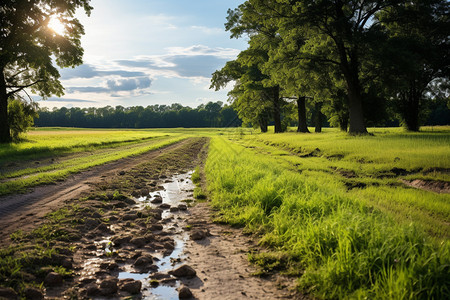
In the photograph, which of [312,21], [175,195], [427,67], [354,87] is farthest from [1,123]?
Answer: [427,67]

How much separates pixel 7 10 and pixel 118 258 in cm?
2549

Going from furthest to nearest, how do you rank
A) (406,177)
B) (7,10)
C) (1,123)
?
(1,123)
(7,10)
(406,177)

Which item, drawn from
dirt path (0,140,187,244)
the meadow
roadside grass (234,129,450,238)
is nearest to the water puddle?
the meadow

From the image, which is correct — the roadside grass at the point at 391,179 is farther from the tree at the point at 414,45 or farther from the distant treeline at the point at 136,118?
the distant treeline at the point at 136,118

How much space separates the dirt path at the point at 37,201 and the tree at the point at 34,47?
15.2 meters

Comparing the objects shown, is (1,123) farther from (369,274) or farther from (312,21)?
(369,274)

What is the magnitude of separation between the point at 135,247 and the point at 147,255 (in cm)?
56

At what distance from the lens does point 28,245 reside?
14.6 ft

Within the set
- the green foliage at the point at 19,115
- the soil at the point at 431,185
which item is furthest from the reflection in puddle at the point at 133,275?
the green foliage at the point at 19,115

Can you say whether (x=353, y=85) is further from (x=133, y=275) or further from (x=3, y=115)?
(x=3, y=115)

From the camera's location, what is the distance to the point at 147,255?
453cm

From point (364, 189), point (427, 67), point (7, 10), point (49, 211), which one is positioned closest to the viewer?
point (49, 211)

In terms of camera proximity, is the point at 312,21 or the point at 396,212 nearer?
the point at 396,212

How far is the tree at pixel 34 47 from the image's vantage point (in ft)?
66.9
